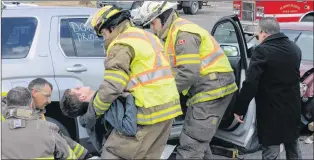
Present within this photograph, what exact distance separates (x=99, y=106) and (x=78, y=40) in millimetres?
1750

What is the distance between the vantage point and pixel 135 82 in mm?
3570

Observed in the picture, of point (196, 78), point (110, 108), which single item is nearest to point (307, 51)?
point (196, 78)

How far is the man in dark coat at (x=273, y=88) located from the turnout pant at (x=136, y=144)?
1142 millimetres

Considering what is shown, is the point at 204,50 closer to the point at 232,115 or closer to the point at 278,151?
the point at 232,115

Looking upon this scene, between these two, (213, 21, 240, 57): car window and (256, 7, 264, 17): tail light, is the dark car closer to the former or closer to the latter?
(213, 21, 240, 57): car window

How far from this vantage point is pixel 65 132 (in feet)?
15.9

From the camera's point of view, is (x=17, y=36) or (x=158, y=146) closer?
(x=158, y=146)

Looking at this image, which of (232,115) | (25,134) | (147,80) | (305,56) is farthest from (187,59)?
(305,56)

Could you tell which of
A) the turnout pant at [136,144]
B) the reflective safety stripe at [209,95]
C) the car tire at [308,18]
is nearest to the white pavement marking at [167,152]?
the reflective safety stripe at [209,95]

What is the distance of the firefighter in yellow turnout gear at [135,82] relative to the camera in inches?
137

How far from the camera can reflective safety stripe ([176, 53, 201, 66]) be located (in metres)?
4.31

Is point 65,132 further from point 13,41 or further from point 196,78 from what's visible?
point 196,78

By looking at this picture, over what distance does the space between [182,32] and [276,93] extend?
3.31 feet

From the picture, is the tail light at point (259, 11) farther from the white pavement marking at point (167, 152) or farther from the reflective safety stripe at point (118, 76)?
the reflective safety stripe at point (118, 76)
